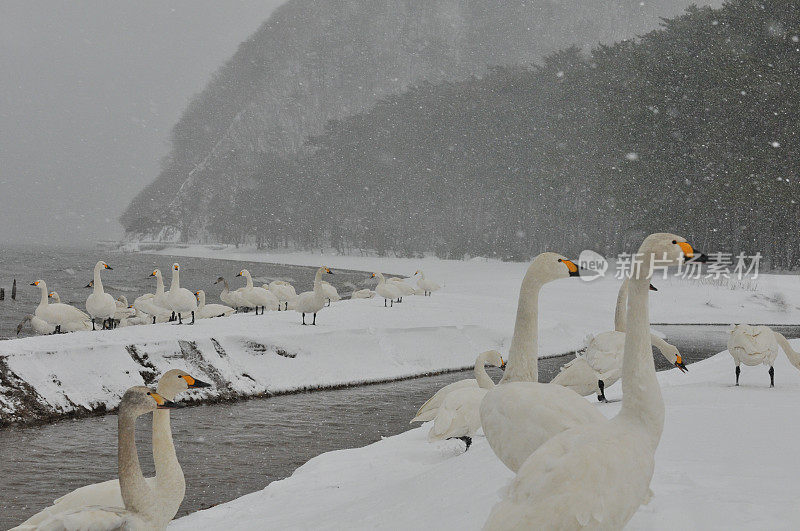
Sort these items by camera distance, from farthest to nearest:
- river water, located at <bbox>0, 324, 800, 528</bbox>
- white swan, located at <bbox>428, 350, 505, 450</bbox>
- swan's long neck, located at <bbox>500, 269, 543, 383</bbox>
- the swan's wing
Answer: the swan's wing, river water, located at <bbox>0, 324, 800, 528</bbox>, white swan, located at <bbox>428, 350, 505, 450</bbox>, swan's long neck, located at <bbox>500, 269, 543, 383</bbox>

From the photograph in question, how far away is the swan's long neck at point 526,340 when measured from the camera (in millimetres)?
5449

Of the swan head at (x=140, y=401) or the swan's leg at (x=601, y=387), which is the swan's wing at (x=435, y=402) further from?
the swan head at (x=140, y=401)

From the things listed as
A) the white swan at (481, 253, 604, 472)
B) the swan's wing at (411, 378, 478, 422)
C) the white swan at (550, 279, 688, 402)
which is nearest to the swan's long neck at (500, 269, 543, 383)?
the white swan at (481, 253, 604, 472)

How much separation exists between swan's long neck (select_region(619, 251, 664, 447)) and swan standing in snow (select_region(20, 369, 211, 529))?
9.09ft

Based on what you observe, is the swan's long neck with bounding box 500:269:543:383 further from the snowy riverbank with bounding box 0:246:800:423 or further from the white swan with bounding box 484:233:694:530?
the snowy riverbank with bounding box 0:246:800:423

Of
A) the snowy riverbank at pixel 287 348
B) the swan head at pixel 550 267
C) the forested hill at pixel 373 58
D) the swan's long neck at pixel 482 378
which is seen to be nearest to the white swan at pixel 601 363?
the swan's long neck at pixel 482 378

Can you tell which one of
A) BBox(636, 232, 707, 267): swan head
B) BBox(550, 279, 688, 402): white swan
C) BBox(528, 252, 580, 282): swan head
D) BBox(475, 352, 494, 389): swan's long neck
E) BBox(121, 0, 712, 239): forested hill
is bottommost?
BBox(475, 352, 494, 389): swan's long neck

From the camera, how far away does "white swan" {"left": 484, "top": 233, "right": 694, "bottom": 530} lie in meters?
2.92

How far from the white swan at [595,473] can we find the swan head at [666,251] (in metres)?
0.01

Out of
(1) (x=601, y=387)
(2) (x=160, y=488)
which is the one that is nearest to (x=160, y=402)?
(2) (x=160, y=488)

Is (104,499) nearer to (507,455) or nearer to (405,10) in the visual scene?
(507,455)

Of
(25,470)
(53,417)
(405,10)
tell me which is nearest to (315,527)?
(25,470)

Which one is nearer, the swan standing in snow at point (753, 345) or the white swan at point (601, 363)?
the white swan at point (601, 363)

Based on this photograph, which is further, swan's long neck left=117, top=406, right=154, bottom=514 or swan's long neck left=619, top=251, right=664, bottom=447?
swan's long neck left=117, top=406, right=154, bottom=514
